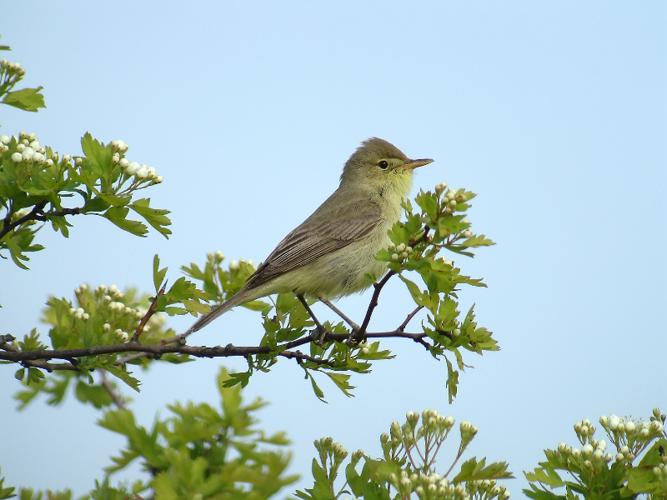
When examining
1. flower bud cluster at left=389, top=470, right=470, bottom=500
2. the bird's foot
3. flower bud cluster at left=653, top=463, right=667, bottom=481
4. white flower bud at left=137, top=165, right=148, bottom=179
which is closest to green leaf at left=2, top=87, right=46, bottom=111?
white flower bud at left=137, top=165, right=148, bottom=179

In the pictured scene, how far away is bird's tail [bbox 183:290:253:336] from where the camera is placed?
18.1 feet

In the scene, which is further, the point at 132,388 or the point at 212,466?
the point at 132,388

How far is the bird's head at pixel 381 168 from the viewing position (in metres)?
8.50

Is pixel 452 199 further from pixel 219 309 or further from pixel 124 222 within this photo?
pixel 219 309

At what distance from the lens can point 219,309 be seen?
5609 mm

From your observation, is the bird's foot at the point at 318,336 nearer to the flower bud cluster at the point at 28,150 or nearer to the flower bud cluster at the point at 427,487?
the flower bud cluster at the point at 427,487

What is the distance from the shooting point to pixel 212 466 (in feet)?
7.91

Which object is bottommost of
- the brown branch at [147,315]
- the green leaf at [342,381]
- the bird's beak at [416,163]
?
the green leaf at [342,381]

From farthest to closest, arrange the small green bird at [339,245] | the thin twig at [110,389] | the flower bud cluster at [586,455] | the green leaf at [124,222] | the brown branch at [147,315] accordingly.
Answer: the small green bird at [339,245]
the thin twig at [110,389]
the brown branch at [147,315]
the green leaf at [124,222]
the flower bud cluster at [586,455]

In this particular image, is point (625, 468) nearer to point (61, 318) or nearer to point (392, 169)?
point (61, 318)

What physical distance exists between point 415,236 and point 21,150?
6.65 ft

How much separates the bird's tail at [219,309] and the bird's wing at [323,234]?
0.56 m

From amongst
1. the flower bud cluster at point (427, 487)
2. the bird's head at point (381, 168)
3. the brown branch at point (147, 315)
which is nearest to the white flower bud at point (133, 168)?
the brown branch at point (147, 315)

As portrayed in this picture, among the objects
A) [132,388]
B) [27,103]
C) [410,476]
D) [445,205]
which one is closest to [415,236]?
[445,205]
